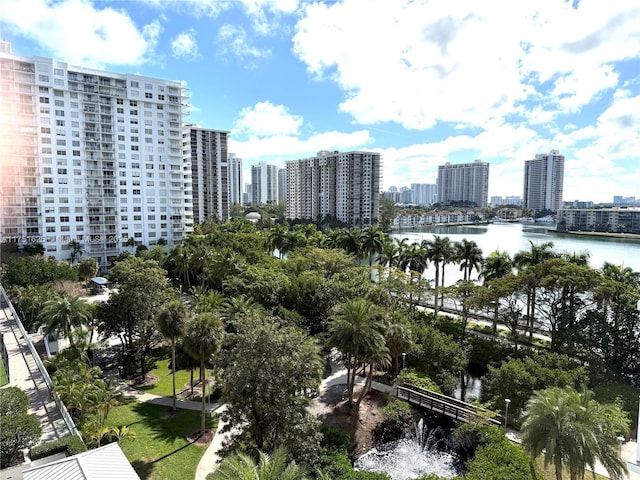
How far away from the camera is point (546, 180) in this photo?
590 ft

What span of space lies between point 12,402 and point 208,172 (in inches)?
3843

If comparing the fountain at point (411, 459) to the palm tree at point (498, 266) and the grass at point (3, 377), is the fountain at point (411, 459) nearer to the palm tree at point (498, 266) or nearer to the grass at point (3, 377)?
the grass at point (3, 377)

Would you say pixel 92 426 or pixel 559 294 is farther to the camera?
pixel 559 294

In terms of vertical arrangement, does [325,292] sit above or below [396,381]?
above

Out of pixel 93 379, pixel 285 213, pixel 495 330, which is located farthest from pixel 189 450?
pixel 285 213

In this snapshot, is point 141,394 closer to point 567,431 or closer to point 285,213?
point 567,431

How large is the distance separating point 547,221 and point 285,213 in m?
103

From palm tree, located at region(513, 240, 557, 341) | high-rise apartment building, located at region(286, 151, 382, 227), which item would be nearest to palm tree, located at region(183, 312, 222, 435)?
palm tree, located at region(513, 240, 557, 341)

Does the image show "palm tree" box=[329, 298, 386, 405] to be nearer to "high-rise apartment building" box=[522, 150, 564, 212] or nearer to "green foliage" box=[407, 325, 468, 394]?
"green foliage" box=[407, 325, 468, 394]

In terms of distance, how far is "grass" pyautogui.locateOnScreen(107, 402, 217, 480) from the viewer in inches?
588

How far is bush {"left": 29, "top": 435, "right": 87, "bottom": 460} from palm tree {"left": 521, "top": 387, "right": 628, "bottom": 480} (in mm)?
13712

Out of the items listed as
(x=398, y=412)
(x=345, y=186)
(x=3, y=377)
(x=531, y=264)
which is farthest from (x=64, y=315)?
(x=345, y=186)

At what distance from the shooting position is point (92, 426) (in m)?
14.1

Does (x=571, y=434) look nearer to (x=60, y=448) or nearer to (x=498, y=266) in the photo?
(x=60, y=448)
